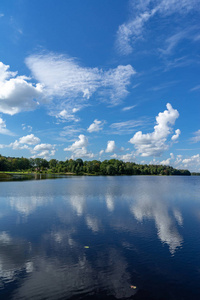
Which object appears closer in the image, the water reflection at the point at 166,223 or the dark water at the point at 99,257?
the dark water at the point at 99,257

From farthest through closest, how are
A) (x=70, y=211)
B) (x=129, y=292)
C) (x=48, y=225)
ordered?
1. (x=70, y=211)
2. (x=48, y=225)
3. (x=129, y=292)

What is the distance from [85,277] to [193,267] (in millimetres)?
8549

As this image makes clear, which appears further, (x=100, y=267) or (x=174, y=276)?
(x=100, y=267)

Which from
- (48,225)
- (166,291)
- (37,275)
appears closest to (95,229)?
(48,225)

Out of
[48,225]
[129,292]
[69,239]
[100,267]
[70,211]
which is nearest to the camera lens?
[129,292]

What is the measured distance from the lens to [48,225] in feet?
89.0

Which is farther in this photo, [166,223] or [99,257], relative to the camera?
[166,223]

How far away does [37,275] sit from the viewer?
14070mm

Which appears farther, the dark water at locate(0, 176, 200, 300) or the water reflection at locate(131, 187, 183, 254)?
the water reflection at locate(131, 187, 183, 254)

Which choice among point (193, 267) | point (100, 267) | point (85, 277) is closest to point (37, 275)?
point (85, 277)

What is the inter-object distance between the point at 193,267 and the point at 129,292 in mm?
6608

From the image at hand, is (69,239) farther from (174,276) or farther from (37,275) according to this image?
(174,276)

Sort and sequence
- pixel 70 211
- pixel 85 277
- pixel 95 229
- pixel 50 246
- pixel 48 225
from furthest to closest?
A: pixel 70 211
pixel 48 225
pixel 95 229
pixel 50 246
pixel 85 277

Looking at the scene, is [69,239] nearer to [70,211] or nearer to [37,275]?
[37,275]
